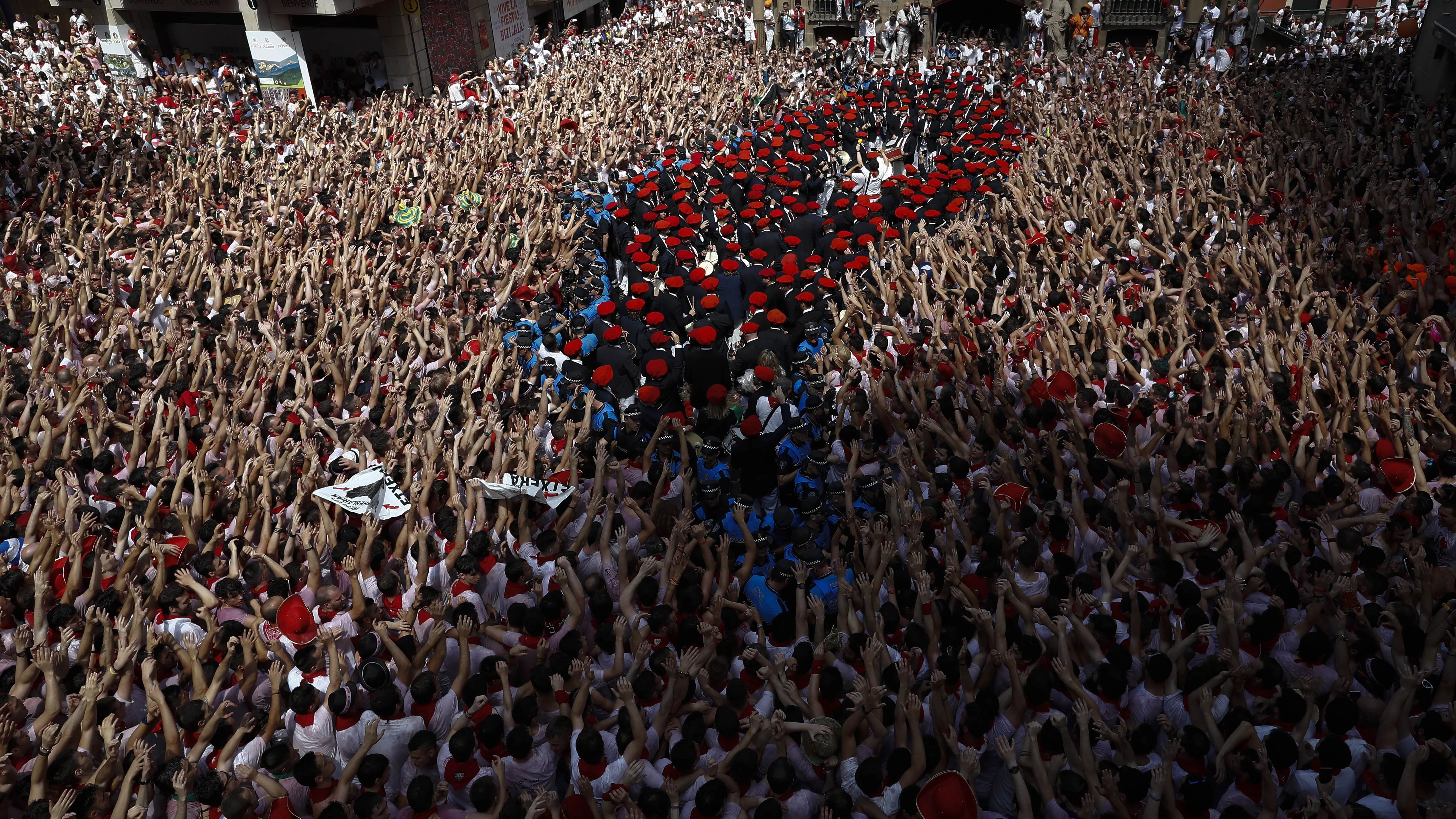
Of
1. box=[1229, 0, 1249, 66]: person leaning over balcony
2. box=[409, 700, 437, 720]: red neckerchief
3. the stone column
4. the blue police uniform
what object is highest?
Answer: the stone column

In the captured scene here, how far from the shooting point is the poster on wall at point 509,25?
69.2ft

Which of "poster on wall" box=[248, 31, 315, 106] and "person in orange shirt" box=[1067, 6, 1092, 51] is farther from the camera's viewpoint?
"person in orange shirt" box=[1067, 6, 1092, 51]

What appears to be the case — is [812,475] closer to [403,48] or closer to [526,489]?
[526,489]

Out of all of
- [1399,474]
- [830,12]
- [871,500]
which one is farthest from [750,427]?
[830,12]

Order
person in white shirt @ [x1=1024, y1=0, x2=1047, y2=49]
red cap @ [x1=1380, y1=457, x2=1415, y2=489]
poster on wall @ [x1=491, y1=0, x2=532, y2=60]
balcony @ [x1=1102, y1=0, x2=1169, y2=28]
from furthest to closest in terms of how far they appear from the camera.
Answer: person in white shirt @ [x1=1024, y1=0, x2=1047, y2=49] → balcony @ [x1=1102, y1=0, x2=1169, y2=28] → poster on wall @ [x1=491, y1=0, x2=532, y2=60] → red cap @ [x1=1380, y1=457, x2=1415, y2=489]

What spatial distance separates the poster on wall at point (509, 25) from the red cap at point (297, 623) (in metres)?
20.1

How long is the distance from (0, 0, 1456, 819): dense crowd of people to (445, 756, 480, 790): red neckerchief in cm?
2

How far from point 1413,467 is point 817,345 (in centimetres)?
444

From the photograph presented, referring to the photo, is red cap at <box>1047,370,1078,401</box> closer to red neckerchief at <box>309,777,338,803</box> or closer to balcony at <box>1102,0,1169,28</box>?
red neckerchief at <box>309,777,338,803</box>

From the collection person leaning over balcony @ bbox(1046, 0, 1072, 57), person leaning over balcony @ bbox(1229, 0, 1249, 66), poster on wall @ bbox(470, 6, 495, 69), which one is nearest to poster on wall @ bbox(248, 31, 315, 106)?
poster on wall @ bbox(470, 6, 495, 69)

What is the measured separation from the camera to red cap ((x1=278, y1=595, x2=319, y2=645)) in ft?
13.9

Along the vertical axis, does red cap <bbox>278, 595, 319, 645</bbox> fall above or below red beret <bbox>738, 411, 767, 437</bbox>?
below

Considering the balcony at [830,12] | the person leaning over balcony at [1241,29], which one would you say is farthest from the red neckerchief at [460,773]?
the balcony at [830,12]

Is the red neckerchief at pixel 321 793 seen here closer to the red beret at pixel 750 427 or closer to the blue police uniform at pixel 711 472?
the blue police uniform at pixel 711 472
